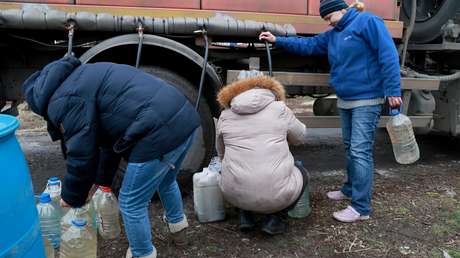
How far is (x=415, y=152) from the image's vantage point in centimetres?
386

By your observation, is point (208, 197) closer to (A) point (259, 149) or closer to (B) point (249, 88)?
(A) point (259, 149)

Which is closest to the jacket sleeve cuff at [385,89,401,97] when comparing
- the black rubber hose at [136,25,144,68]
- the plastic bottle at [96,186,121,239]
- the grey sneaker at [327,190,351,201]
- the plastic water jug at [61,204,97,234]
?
the grey sneaker at [327,190,351,201]

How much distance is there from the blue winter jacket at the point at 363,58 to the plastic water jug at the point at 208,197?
3.90 ft

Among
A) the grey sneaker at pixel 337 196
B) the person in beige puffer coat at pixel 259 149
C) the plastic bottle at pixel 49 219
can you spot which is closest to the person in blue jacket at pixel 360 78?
the grey sneaker at pixel 337 196

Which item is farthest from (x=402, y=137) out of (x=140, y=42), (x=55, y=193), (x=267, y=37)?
(x=55, y=193)

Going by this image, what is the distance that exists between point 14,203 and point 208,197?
5.72ft

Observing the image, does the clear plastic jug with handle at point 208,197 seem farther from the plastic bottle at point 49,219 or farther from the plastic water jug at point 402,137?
the plastic water jug at point 402,137

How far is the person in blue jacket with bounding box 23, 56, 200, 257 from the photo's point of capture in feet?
7.25

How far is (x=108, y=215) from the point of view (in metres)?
3.05

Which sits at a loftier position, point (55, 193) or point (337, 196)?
point (55, 193)

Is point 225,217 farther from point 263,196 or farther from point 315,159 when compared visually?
point 315,159

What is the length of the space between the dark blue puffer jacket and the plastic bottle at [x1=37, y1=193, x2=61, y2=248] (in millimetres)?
421

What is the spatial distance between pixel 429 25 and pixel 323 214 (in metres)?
2.39

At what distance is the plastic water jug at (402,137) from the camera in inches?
143
